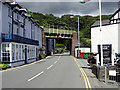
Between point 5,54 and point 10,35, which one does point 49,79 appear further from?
point 10,35

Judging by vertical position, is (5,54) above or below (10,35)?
below

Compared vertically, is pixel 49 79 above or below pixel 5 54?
below

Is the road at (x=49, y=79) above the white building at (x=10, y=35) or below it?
below

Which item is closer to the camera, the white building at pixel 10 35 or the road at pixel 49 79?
the road at pixel 49 79

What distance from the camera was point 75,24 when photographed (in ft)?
398

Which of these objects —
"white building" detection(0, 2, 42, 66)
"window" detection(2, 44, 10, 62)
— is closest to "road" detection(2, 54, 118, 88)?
"window" detection(2, 44, 10, 62)

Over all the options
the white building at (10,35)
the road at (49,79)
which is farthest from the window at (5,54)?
the road at (49,79)

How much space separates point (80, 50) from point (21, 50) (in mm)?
24162

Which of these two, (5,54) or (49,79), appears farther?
(5,54)

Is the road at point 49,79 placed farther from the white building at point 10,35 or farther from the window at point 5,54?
the white building at point 10,35

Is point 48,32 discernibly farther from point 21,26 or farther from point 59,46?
point 59,46

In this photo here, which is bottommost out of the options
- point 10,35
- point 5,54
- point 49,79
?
point 49,79

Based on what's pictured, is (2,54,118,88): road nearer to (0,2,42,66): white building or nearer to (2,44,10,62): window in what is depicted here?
(2,44,10,62): window

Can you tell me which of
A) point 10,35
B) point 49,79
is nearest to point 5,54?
point 10,35
